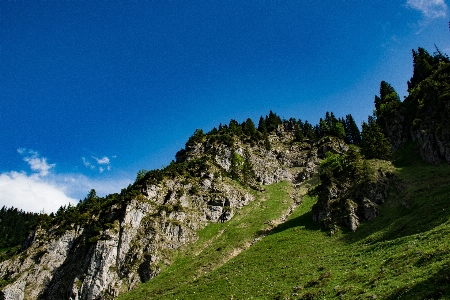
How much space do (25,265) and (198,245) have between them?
1709 inches

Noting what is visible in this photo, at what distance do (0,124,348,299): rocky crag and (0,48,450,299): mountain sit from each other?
304mm

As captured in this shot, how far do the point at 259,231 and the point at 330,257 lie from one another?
27.7 metres

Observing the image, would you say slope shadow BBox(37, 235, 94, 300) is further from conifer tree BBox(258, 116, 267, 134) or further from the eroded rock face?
conifer tree BBox(258, 116, 267, 134)

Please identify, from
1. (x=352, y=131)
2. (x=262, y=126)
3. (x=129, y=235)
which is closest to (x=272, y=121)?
(x=262, y=126)

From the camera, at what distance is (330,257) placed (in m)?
43.1

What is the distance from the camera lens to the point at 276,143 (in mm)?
145500

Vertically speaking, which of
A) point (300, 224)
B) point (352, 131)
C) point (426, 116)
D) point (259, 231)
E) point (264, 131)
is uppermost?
point (264, 131)

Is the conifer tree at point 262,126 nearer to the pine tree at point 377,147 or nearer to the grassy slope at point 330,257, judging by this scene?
the pine tree at point 377,147

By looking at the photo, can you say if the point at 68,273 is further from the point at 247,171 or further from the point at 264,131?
the point at 264,131

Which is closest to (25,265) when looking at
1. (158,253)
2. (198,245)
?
(158,253)

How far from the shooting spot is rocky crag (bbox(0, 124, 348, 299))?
61094mm

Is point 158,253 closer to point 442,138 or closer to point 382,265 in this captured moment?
point 382,265

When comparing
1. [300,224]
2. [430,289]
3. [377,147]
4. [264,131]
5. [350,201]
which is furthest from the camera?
[264,131]

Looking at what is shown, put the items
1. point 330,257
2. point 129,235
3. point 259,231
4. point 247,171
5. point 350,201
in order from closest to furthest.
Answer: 1. point 330,257
2. point 350,201
3. point 129,235
4. point 259,231
5. point 247,171
